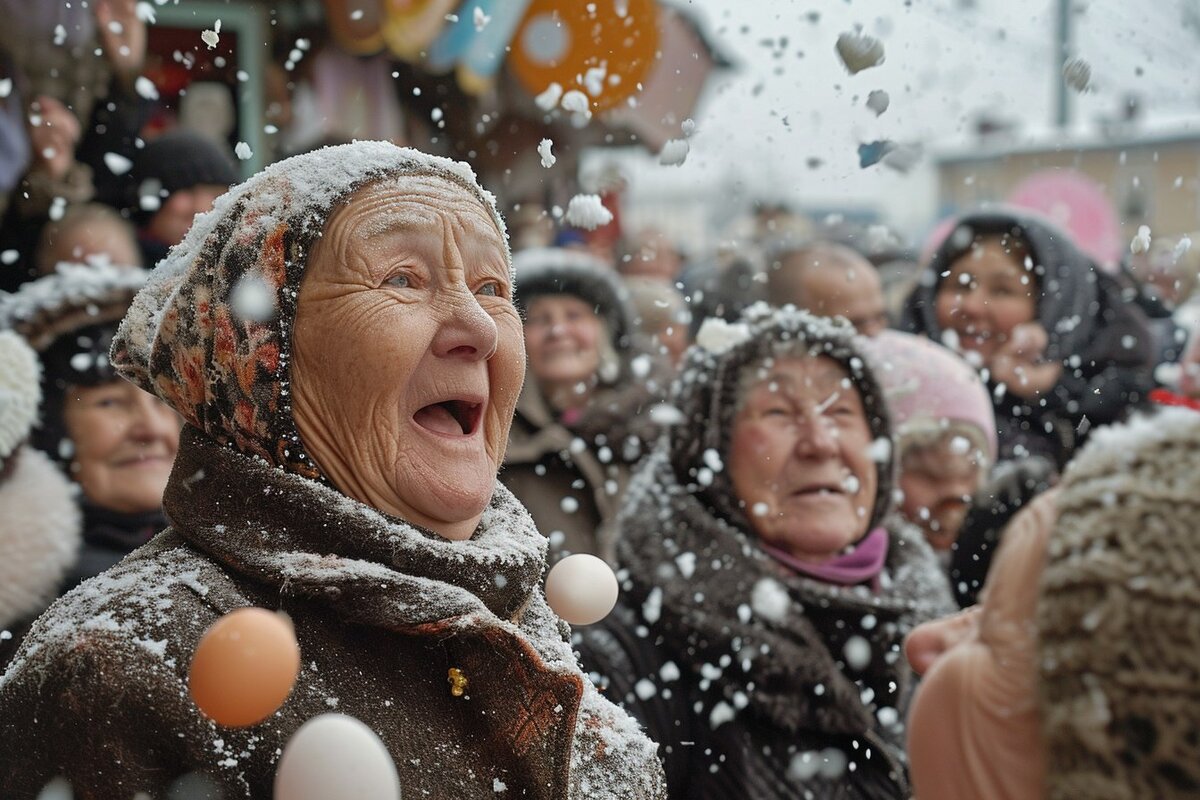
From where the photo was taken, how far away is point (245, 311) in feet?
6.00

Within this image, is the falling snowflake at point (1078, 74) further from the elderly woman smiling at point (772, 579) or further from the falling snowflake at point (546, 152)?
the falling snowflake at point (546, 152)

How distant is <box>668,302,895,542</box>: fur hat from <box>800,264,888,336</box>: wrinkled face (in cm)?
80

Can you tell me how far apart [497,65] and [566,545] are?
2.51 metres

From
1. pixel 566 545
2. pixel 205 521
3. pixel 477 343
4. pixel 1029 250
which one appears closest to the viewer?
pixel 205 521

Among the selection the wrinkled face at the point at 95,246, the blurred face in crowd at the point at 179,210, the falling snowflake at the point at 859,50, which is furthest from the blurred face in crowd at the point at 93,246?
the falling snowflake at the point at 859,50

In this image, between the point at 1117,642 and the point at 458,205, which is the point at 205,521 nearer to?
the point at 458,205

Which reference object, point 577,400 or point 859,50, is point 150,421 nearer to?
point 577,400

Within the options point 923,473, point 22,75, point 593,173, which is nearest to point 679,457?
point 923,473

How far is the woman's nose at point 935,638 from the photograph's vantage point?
4.74 feet

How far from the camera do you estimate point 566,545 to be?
367 centimetres

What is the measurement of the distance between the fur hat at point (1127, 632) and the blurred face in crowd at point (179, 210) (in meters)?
3.22

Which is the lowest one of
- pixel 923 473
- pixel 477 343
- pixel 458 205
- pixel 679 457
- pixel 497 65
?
pixel 923 473

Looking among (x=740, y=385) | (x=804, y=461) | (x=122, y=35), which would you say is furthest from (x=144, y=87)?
(x=804, y=461)

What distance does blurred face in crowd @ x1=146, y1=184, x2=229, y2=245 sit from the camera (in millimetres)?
3855
